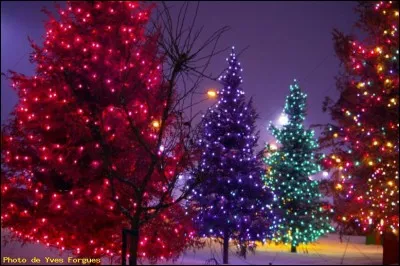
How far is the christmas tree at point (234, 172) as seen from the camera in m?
16.2

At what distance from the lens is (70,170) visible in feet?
35.3

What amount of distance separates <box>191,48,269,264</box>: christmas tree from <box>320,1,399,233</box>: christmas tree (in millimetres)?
2641

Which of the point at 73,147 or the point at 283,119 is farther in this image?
the point at 283,119

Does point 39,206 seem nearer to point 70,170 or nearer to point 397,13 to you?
point 70,170

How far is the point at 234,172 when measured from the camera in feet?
56.3

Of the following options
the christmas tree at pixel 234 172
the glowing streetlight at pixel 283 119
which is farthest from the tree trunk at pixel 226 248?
the glowing streetlight at pixel 283 119

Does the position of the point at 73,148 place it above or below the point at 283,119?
below

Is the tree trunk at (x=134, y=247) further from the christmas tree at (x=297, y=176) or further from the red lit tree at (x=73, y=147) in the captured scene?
the christmas tree at (x=297, y=176)

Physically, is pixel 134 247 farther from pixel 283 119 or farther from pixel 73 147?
pixel 283 119

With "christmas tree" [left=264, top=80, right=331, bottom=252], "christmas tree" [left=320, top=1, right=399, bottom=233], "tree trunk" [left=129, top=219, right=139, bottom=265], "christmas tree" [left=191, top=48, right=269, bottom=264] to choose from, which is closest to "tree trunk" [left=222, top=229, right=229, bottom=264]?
"christmas tree" [left=191, top=48, right=269, bottom=264]

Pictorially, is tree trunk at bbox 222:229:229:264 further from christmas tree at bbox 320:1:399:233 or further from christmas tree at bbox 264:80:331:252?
christmas tree at bbox 264:80:331:252

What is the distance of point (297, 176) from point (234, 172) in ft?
23.9

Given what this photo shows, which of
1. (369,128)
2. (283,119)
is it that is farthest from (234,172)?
(283,119)

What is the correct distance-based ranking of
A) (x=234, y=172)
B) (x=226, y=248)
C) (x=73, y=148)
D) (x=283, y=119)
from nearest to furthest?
(x=73, y=148) < (x=226, y=248) < (x=234, y=172) < (x=283, y=119)
